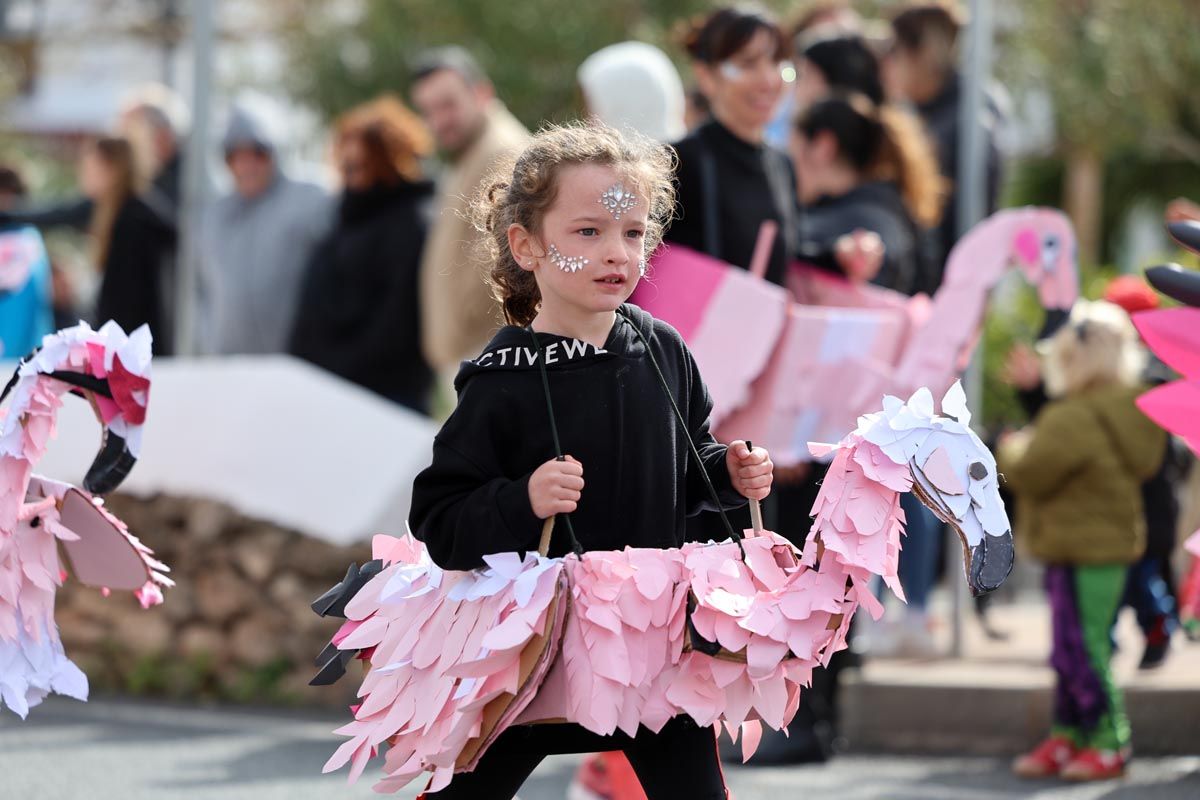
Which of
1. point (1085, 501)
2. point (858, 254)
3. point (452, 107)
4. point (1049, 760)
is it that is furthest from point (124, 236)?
point (1049, 760)

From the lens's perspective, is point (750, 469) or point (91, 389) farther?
point (91, 389)

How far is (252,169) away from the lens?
341 inches

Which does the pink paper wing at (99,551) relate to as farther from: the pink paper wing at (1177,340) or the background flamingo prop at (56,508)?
the pink paper wing at (1177,340)

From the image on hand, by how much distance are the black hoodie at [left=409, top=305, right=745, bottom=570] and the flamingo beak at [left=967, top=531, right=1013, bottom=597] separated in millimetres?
514

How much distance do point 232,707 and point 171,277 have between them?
2496mm

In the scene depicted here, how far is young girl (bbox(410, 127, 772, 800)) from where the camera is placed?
11.3 feet

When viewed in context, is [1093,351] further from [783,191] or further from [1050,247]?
[783,191]

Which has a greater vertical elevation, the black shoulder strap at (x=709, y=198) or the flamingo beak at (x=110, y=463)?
the black shoulder strap at (x=709, y=198)

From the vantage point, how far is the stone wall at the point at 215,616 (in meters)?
7.55

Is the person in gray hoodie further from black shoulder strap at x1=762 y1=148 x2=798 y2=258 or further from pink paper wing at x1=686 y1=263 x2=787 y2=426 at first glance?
pink paper wing at x1=686 y1=263 x2=787 y2=426

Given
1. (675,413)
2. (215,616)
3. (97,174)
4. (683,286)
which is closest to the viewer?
(675,413)

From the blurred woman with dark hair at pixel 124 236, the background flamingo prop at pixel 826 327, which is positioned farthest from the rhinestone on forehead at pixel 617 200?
the blurred woman with dark hair at pixel 124 236

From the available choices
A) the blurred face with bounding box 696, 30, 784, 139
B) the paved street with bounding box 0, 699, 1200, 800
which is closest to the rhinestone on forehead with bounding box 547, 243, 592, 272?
the blurred face with bounding box 696, 30, 784, 139

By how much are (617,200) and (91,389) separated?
42.2 inches
